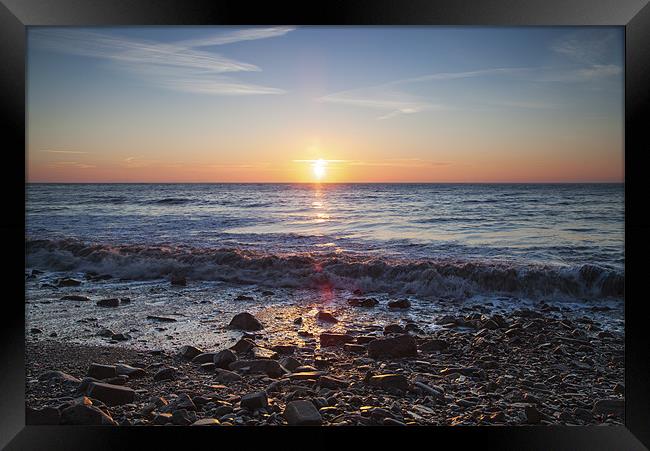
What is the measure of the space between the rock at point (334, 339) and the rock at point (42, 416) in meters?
1.82

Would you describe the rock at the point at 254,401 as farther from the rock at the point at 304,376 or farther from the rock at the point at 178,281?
the rock at the point at 178,281

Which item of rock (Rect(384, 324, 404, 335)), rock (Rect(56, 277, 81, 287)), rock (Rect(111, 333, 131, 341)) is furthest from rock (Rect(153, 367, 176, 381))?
rock (Rect(56, 277, 81, 287))

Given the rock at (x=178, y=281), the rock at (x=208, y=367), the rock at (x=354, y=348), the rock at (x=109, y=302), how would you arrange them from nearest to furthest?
1. the rock at (x=208, y=367)
2. the rock at (x=354, y=348)
3. the rock at (x=109, y=302)
4. the rock at (x=178, y=281)

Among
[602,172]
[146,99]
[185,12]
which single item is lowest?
[602,172]

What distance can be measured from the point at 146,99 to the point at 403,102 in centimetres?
485

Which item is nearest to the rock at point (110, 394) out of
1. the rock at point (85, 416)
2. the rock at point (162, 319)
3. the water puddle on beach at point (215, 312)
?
the rock at point (85, 416)

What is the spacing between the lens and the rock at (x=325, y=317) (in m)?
4.14

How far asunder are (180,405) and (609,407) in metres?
2.55

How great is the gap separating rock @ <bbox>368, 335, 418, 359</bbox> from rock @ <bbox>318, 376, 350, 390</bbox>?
50cm

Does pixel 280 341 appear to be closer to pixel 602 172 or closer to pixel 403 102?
pixel 602 172

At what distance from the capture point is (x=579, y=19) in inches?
89.4

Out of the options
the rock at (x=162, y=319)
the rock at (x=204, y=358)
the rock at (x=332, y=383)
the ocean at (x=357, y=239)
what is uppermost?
the ocean at (x=357, y=239)

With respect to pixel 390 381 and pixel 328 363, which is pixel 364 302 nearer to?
pixel 328 363
